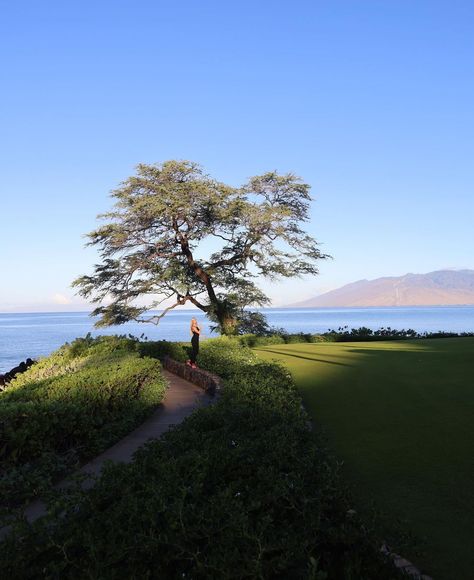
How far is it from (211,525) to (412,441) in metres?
5.13

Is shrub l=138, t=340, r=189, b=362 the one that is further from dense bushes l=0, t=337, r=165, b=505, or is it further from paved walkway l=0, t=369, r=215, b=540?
dense bushes l=0, t=337, r=165, b=505

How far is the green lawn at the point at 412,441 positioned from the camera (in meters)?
4.68

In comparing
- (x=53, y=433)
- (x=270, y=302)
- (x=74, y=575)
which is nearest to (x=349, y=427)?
(x=53, y=433)

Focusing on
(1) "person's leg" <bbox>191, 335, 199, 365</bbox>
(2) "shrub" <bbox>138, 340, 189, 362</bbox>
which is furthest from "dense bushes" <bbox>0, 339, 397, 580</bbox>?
(2) "shrub" <bbox>138, 340, 189, 362</bbox>

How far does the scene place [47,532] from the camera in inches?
138

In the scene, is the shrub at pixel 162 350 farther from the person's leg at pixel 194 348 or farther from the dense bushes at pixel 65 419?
the dense bushes at pixel 65 419

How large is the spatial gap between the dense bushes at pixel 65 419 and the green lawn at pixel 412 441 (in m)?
A: 3.36

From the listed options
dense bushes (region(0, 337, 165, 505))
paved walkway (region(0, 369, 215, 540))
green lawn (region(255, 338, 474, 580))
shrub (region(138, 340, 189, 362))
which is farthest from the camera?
shrub (region(138, 340, 189, 362))

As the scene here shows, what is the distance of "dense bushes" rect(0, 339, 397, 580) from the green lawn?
68cm

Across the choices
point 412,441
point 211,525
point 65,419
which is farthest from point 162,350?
point 211,525

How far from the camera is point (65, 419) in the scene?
7.50 metres

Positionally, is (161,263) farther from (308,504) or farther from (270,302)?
(308,504)

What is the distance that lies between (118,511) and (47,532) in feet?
1.58

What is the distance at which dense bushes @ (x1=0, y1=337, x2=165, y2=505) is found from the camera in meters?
6.78
